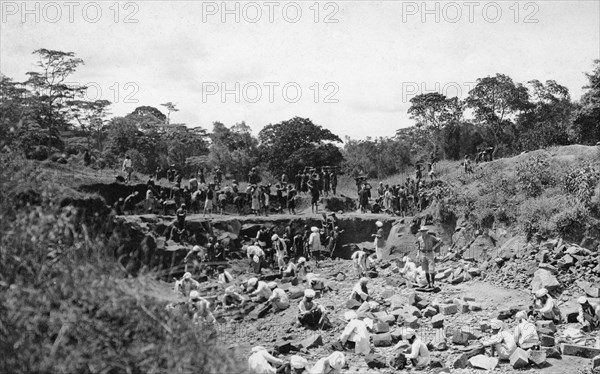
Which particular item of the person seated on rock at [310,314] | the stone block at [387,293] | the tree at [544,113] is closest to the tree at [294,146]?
the tree at [544,113]

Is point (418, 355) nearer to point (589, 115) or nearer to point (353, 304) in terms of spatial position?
point (353, 304)

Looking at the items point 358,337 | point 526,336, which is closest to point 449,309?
point 526,336

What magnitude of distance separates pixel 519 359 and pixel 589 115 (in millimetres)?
18321

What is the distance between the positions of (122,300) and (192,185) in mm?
18525

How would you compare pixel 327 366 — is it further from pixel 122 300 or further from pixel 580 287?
pixel 580 287

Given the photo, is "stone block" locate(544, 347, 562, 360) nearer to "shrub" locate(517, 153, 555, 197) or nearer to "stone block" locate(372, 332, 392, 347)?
"stone block" locate(372, 332, 392, 347)

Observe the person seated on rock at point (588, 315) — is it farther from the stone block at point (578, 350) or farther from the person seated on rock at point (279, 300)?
the person seated on rock at point (279, 300)

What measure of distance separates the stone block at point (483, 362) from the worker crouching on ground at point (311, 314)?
3.73 m

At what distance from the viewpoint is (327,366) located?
818cm

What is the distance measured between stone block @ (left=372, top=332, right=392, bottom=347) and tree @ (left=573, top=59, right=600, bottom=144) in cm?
1779

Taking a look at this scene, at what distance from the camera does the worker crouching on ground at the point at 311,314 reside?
12.0 metres

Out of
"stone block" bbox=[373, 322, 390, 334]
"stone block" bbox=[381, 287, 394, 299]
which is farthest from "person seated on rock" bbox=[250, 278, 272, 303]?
"stone block" bbox=[373, 322, 390, 334]

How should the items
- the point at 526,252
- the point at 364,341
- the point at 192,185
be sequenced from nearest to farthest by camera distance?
the point at 364,341
the point at 526,252
the point at 192,185

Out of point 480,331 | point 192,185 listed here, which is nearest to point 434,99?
point 192,185
